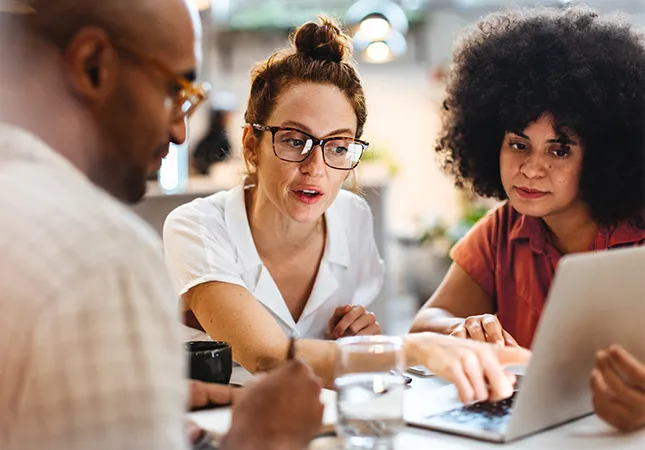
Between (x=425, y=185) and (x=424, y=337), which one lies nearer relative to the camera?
(x=424, y=337)

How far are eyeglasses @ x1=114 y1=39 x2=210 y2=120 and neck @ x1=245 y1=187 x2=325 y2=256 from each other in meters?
0.81

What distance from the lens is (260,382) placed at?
0.98 m

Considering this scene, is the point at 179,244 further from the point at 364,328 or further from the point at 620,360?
the point at 620,360

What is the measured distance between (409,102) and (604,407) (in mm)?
6768

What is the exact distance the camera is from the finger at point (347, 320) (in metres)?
1.79

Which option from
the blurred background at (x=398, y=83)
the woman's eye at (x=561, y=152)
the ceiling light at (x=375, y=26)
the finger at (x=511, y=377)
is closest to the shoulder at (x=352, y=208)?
the woman's eye at (x=561, y=152)

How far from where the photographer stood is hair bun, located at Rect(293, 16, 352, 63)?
1.87 meters

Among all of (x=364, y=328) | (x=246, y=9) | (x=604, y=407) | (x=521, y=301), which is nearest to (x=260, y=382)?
(x=604, y=407)

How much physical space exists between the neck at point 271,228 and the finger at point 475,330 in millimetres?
517

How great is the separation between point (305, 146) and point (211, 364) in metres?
0.63

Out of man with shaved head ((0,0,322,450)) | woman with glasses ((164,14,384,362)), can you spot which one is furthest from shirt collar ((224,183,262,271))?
man with shaved head ((0,0,322,450))

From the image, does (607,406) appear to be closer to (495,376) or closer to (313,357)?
(495,376)

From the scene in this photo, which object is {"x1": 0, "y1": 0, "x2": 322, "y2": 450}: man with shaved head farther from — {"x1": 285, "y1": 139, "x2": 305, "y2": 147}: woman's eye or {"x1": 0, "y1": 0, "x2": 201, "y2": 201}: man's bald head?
{"x1": 285, "y1": 139, "x2": 305, "y2": 147}: woman's eye

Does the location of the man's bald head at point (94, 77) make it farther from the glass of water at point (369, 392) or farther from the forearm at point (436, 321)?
the forearm at point (436, 321)
